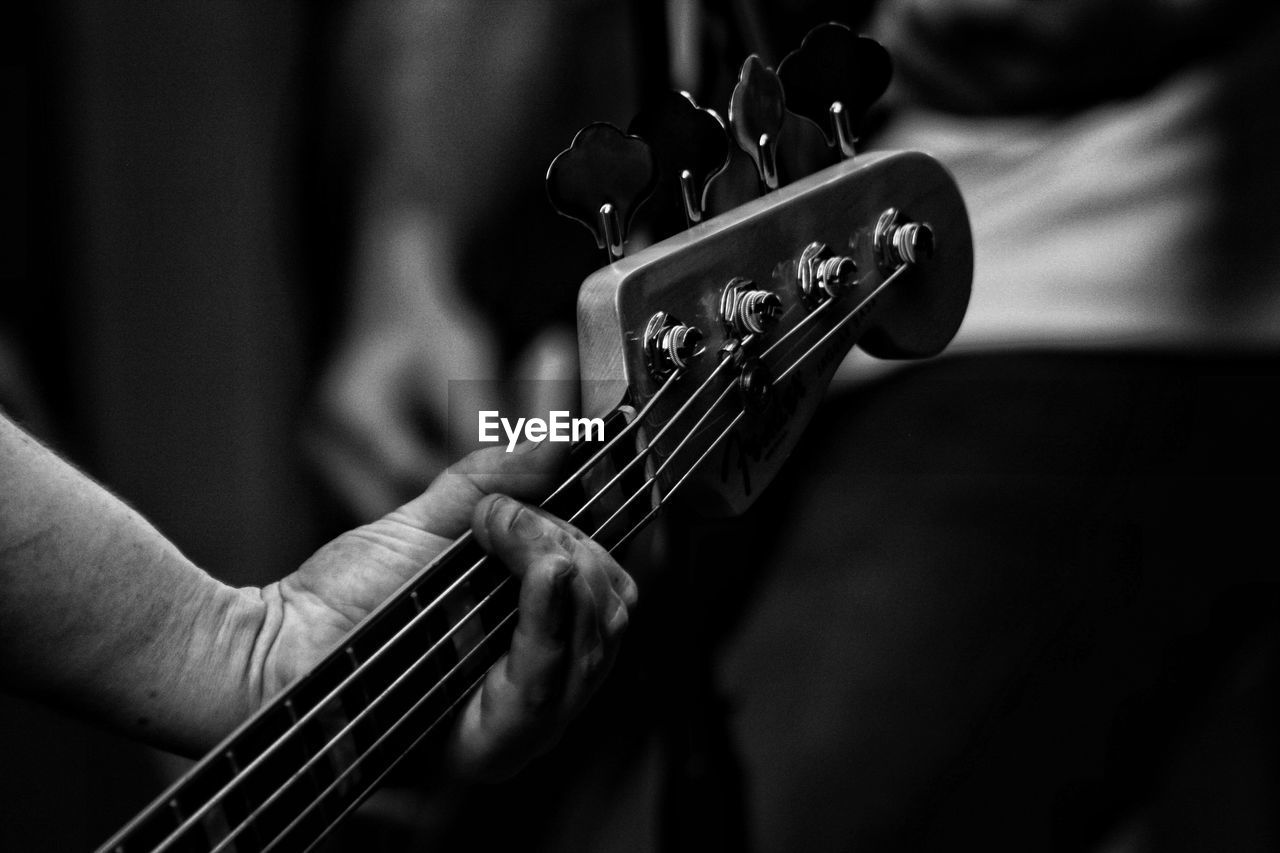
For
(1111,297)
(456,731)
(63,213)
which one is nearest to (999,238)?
(1111,297)

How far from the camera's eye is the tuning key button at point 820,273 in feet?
1.98

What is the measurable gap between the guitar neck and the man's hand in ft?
0.06

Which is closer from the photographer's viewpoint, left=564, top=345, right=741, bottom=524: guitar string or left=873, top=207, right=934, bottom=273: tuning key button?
left=564, top=345, right=741, bottom=524: guitar string

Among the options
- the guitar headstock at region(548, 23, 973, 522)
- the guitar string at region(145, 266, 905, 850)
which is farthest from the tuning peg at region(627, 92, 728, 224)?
the guitar string at region(145, 266, 905, 850)

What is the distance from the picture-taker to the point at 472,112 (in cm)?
94

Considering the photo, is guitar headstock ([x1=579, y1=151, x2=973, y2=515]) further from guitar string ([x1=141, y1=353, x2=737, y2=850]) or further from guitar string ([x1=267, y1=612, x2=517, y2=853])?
guitar string ([x1=267, y1=612, x2=517, y2=853])

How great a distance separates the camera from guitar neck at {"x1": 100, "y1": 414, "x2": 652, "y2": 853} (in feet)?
1.42

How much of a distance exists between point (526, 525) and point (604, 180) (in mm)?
179

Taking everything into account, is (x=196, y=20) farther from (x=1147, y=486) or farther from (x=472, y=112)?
(x=1147, y=486)

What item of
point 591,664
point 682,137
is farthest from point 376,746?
point 682,137

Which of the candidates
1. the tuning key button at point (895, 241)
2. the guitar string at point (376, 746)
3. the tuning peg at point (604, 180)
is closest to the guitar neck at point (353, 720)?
the guitar string at point (376, 746)

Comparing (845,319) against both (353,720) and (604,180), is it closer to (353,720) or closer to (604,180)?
(604,180)

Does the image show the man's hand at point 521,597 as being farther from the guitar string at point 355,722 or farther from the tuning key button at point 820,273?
the tuning key button at point 820,273

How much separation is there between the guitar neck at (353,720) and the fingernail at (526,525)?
0.02 m
